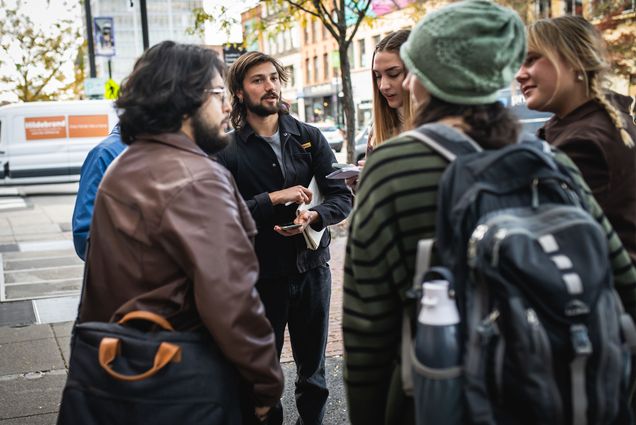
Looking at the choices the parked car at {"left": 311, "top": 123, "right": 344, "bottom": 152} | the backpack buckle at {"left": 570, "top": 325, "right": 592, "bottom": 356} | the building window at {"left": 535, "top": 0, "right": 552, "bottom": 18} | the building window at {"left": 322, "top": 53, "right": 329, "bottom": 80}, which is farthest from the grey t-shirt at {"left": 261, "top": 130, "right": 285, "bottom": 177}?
the building window at {"left": 322, "top": 53, "right": 329, "bottom": 80}

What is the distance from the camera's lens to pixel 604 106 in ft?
8.18

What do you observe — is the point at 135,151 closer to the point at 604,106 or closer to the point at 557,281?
the point at 557,281

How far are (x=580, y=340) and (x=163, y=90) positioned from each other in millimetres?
1416

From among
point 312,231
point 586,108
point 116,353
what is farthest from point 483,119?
point 312,231

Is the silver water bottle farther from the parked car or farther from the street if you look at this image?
the parked car

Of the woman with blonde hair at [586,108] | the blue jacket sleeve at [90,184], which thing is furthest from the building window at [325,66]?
the woman with blonde hair at [586,108]

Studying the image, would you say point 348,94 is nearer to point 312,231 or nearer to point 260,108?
point 260,108

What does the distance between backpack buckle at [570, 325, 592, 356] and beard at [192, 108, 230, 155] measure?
1292mm

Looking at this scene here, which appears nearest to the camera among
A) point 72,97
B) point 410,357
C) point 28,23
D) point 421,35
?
point 410,357

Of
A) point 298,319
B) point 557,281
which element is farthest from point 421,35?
point 298,319

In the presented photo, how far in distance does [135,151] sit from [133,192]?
18cm

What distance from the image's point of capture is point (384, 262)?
180 cm

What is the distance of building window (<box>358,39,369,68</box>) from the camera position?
54.7 meters

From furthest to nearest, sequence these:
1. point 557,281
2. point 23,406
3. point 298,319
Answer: point 23,406 → point 298,319 → point 557,281
